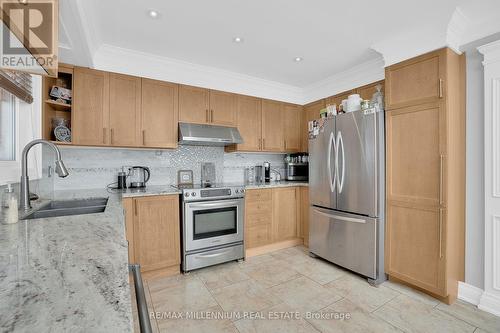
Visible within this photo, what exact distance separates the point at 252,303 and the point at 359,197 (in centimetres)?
149

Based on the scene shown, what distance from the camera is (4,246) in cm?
83

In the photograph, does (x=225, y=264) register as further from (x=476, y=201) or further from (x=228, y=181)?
(x=476, y=201)

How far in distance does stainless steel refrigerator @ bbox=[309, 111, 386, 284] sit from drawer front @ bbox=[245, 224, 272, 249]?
60cm

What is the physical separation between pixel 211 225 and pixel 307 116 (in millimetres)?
2310

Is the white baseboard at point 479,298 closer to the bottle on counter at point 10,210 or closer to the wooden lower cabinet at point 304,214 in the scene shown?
the wooden lower cabinet at point 304,214

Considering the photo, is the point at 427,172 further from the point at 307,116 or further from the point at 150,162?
the point at 150,162

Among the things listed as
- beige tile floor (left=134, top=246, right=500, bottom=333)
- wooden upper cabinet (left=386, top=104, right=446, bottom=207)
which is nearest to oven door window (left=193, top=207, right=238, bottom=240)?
beige tile floor (left=134, top=246, right=500, bottom=333)

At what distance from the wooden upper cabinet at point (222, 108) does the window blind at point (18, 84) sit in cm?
175

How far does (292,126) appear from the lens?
12.5 ft

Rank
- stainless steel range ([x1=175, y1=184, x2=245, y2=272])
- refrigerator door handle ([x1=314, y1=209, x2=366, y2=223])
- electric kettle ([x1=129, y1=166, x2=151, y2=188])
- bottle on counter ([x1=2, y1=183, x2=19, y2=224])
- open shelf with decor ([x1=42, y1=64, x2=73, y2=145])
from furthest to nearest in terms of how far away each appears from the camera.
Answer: electric kettle ([x1=129, y1=166, x2=151, y2=188]) → stainless steel range ([x1=175, y1=184, x2=245, y2=272]) → refrigerator door handle ([x1=314, y1=209, x2=366, y2=223]) → open shelf with decor ([x1=42, y1=64, x2=73, y2=145]) → bottle on counter ([x1=2, y1=183, x2=19, y2=224])

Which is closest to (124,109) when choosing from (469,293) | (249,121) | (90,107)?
(90,107)

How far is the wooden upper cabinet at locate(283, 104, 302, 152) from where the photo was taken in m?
3.74

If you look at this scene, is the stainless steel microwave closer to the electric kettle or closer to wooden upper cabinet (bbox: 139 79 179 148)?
wooden upper cabinet (bbox: 139 79 179 148)

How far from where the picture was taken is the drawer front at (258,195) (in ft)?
9.96
